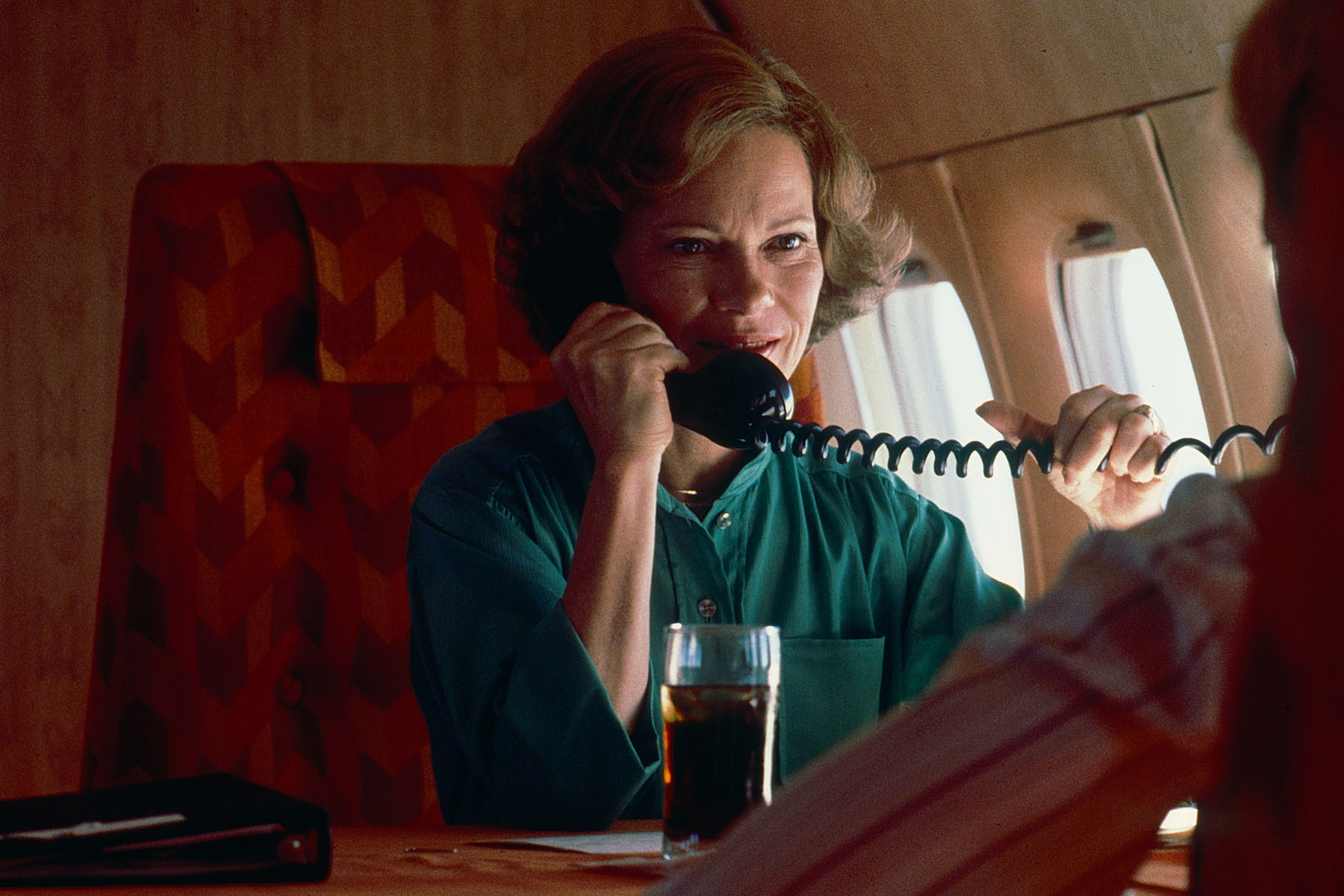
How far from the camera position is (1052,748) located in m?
0.27

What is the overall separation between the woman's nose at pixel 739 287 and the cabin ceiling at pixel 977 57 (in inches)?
24.7

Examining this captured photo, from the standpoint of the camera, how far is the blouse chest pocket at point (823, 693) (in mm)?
1364

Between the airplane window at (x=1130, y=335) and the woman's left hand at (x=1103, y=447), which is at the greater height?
the airplane window at (x=1130, y=335)

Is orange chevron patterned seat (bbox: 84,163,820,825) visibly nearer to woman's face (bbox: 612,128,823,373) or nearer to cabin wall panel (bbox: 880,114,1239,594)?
woman's face (bbox: 612,128,823,373)

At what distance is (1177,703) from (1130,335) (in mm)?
1721

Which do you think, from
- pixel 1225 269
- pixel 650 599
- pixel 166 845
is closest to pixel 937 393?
pixel 1225 269

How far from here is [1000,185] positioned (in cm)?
196

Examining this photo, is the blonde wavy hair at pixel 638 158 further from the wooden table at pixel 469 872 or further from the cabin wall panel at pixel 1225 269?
the wooden table at pixel 469 872

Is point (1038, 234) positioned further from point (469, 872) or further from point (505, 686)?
point (469, 872)

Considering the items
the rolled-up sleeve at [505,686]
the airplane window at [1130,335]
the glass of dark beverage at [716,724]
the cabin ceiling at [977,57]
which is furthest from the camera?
the airplane window at [1130,335]

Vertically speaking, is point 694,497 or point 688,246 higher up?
point 688,246

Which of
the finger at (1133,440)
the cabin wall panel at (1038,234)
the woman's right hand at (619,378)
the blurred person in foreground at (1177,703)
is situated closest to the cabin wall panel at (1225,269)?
the cabin wall panel at (1038,234)

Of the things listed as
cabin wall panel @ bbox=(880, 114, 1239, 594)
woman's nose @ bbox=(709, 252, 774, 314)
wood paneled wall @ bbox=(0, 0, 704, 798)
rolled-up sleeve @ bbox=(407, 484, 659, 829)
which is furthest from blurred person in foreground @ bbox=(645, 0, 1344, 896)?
wood paneled wall @ bbox=(0, 0, 704, 798)

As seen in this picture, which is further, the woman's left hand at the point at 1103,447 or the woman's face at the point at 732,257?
the woman's face at the point at 732,257
